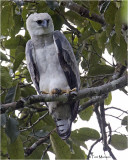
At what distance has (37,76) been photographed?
2.97 m

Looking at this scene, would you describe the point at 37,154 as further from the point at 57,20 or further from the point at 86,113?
the point at 57,20

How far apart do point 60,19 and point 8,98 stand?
963mm

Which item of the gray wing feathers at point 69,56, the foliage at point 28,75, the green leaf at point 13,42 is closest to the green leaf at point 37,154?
the foliage at point 28,75

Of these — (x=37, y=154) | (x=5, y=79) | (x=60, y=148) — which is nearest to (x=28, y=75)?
(x=5, y=79)

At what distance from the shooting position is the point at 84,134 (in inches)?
106

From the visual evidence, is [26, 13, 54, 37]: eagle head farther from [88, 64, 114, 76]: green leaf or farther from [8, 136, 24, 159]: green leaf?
[8, 136, 24, 159]: green leaf

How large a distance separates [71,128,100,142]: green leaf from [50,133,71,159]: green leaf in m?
0.34

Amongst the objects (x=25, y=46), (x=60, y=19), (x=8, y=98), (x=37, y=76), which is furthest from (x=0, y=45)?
(x=8, y=98)

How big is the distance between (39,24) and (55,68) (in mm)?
632

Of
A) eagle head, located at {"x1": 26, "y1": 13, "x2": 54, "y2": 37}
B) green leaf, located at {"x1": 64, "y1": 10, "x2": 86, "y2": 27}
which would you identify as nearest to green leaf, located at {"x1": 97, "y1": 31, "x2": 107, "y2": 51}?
green leaf, located at {"x1": 64, "y1": 10, "x2": 86, "y2": 27}

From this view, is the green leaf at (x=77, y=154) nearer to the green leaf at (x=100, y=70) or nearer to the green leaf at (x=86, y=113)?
the green leaf at (x=86, y=113)

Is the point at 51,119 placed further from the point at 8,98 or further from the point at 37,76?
the point at 8,98

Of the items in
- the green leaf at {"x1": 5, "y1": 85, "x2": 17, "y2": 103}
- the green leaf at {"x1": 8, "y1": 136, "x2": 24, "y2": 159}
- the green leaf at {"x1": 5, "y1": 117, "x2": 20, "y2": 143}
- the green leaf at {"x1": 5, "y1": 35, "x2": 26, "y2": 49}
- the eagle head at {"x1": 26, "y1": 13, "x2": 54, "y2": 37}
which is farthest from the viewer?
the eagle head at {"x1": 26, "y1": 13, "x2": 54, "y2": 37}

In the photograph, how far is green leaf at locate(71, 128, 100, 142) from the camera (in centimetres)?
269
